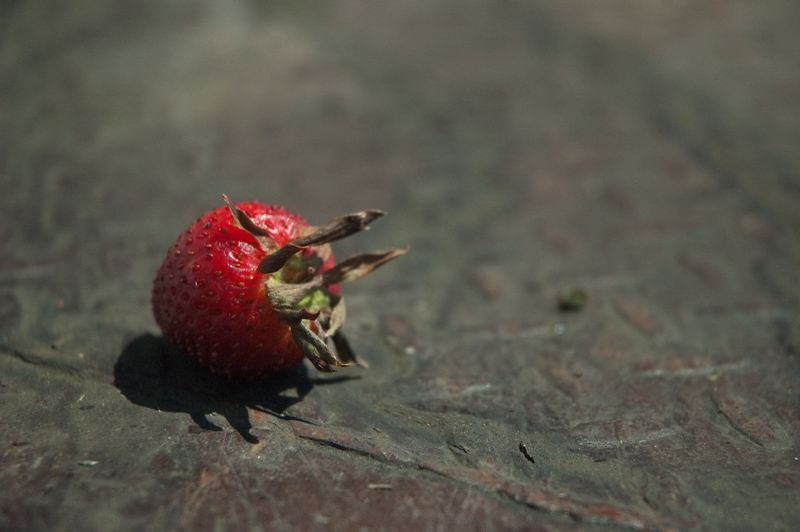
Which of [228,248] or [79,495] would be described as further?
[228,248]

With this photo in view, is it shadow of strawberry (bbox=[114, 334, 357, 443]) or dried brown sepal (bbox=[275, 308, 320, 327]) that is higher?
dried brown sepal (bbox=[275, 308, 320, 327])

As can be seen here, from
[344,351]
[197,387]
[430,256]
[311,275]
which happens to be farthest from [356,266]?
[430,256]

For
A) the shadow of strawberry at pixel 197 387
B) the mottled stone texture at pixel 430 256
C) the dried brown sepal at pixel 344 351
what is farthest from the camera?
the dried brown sepal at pixel 344 351

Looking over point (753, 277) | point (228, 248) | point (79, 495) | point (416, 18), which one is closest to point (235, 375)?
point (228, 248)

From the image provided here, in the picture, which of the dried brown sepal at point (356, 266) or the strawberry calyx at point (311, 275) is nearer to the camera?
the strawberry calyx at point (311, 275)

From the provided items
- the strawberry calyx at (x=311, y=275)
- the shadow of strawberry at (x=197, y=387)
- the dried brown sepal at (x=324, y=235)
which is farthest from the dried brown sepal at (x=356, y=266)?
the shadow of strawberry at (x=197, y=387)

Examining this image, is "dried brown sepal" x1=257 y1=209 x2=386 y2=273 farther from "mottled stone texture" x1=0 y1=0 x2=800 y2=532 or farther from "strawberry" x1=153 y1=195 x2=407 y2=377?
"mottled stone texture" x1=0 y1=0 x2=800 y2=532

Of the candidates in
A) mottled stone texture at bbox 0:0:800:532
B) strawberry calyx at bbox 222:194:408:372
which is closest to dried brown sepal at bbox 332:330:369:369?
strawberry calyx at bbox 222:194:408:372

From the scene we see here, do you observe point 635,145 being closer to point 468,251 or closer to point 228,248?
point 468,251

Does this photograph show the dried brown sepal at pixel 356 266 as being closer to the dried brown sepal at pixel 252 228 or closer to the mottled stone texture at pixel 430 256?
the dried brown sepal at pixel 252 228
